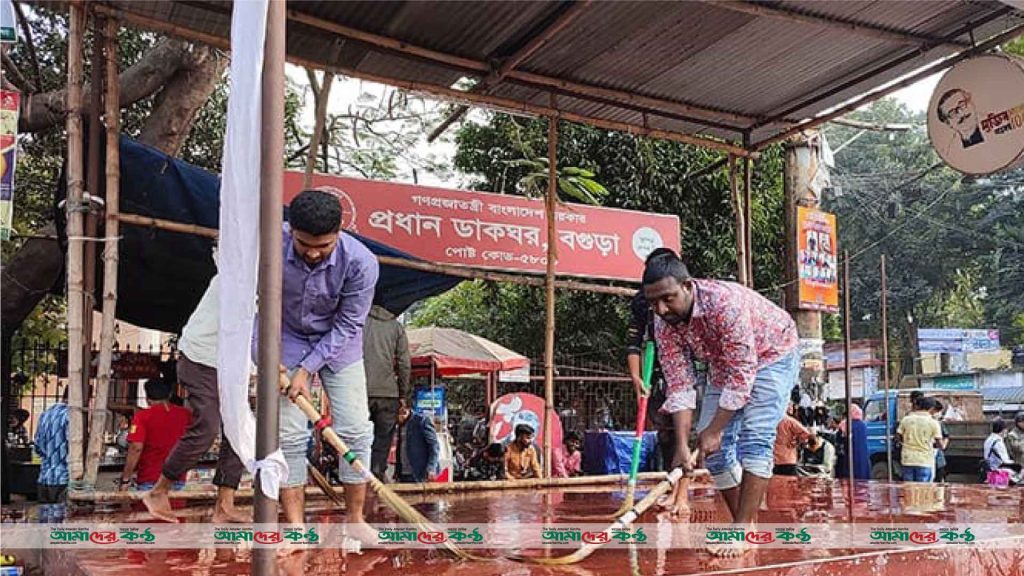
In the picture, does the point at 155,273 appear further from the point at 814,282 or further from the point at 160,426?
the point at 814,282

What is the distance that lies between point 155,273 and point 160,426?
1729 mm

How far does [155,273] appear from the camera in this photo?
717cm

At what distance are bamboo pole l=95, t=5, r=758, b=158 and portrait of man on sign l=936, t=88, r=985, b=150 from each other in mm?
1833

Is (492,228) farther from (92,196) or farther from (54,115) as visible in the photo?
(54,115)

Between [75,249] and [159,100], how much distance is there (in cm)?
462

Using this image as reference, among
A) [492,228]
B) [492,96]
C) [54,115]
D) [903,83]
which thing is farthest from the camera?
A: [492,228]

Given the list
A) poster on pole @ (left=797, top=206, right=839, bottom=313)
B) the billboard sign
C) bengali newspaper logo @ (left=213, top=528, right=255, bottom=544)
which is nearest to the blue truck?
poster on pole @ (left=797, top=206, right=839, bottom=313)

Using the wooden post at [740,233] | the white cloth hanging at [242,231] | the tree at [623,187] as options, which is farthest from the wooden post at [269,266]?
the tree at [623,187]

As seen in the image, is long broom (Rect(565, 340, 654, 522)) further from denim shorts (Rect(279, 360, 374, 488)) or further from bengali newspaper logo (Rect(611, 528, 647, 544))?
denim shorts (Rect(279, 360, 374, 488))

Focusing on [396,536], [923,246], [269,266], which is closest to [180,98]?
[396,536]

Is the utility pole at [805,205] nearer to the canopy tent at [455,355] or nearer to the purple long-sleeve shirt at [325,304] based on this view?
the canopy tent at [455,355]

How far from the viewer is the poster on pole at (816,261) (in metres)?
9.66

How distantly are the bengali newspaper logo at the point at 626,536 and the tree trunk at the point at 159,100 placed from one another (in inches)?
242

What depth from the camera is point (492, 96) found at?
7.22 meters
